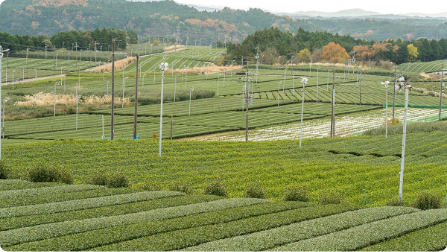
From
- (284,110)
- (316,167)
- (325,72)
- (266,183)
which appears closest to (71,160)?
(266,183)

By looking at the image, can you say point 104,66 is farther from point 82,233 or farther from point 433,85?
point 82,233

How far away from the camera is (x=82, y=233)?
20.1 meters

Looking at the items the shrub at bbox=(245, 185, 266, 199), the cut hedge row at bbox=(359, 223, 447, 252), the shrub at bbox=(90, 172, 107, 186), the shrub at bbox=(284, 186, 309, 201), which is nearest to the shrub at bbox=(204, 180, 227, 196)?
the shrub at bbox=(245, 185, 266, 199)

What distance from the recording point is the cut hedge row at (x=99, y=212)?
2142cm

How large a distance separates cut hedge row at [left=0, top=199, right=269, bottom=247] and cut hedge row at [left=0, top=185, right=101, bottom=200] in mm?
6617

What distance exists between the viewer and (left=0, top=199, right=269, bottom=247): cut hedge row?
19.3 m

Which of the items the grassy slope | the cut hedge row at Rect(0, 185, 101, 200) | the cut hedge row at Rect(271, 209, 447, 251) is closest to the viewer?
the cut hedge row at Rect(271, 209, 447, 251)

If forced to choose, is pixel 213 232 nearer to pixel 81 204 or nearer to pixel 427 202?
pixel 81 204

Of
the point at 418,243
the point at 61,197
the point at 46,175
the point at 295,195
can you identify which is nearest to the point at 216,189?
the point at 295,195

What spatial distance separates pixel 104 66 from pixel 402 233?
520ft

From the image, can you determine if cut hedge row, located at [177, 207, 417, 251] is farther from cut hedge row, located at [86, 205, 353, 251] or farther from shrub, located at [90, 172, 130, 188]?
shrub, located at [90, 172, 130, 188]

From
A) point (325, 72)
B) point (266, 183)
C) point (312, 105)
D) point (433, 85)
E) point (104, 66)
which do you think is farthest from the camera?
point (325, 72)

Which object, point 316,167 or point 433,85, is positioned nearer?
point 316,167

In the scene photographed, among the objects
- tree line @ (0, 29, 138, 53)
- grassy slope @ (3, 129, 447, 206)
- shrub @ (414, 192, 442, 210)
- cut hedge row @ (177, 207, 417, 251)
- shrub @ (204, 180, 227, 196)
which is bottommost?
grassy slope @ (3, 129, 447, 206)
